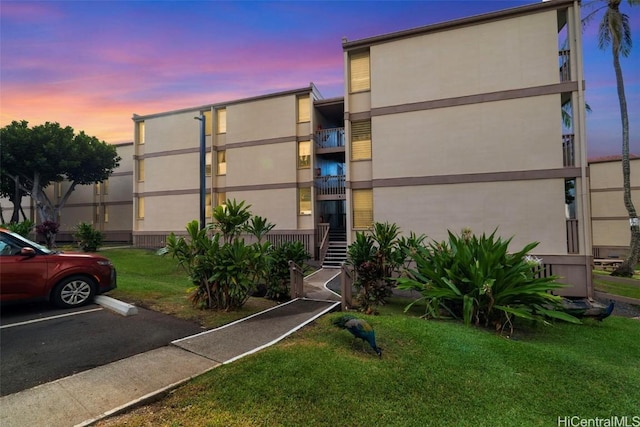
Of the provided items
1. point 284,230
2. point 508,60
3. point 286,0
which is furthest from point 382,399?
point 284,230

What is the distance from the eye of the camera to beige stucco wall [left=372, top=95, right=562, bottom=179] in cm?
1208

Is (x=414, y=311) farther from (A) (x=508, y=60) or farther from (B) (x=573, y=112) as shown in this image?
(A) (x=508, y=60)

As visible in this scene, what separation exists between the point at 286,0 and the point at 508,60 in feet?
30.4

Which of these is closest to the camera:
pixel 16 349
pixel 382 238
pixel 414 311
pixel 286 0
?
pixel 16 349

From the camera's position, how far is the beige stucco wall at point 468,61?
12.2 meters

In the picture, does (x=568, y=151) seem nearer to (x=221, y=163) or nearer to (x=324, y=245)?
(x=324, y=245)

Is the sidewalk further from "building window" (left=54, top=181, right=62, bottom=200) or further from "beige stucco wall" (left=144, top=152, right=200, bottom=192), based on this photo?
"building window" (left=54, top=181, right=62, bottom=200)

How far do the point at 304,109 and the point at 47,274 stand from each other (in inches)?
602

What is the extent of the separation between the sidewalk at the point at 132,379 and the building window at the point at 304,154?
14.0 metres

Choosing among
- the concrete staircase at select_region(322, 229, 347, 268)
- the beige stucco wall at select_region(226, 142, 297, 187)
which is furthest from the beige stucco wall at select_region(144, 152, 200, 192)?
the concrete staircase at select_region(322, 229, 347, 268)

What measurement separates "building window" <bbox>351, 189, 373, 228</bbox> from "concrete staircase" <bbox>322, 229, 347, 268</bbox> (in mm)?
2416

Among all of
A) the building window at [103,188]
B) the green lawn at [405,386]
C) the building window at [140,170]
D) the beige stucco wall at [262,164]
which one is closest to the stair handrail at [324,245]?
the beige stucco wall at [262,164]

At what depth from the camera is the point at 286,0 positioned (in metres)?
9.77

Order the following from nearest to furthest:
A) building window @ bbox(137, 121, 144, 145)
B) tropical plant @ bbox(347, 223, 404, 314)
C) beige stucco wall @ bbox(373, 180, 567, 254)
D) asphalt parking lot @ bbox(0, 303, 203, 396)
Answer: asphalt parking lot @ bbox(0, 303, 203, 396)
tropical plant @ bbox(347, 223, 404, 314)
beige stucco wall @ bbox(373, 180, 567, 254)
building window @ bbox(137, 121, 144, 145)
